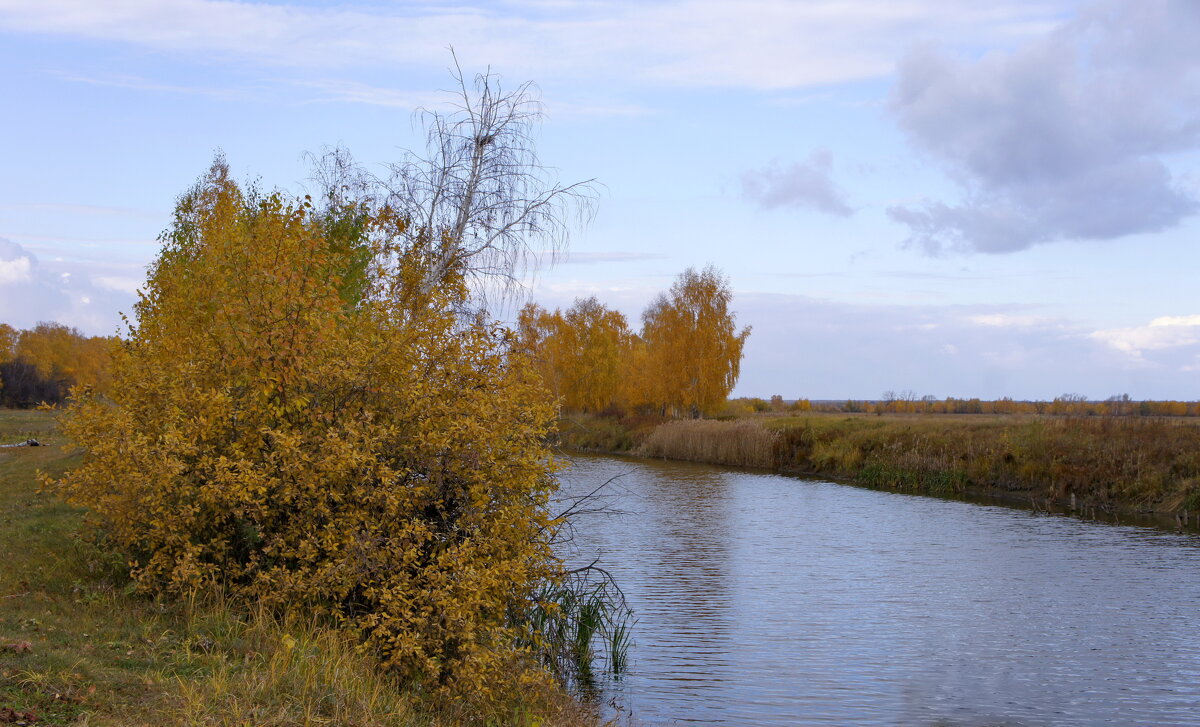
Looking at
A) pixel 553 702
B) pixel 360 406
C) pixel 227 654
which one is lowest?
pixel 553 702

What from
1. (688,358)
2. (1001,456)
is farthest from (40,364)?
(1001,456)

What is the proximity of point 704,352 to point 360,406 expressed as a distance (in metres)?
52.0

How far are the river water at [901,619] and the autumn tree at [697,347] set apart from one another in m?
34.4

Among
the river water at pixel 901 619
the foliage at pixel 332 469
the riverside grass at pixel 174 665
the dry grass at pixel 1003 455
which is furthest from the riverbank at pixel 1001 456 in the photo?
the riverside grass at pixel 174 665

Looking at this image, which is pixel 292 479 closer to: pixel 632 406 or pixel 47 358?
pixel 632 406

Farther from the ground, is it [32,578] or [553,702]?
[32,578]

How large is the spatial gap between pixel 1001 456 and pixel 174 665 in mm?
29059

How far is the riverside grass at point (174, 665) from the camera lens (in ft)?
18.9

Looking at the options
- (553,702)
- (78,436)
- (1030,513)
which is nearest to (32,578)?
(78,436)

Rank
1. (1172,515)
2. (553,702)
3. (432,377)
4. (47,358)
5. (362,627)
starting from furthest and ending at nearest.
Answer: (47,358)
(1172,515)
(432,377)
(553,702)
(362,627)

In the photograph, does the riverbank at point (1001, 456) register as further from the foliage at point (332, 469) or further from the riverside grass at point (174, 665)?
the riverside grass at point (174, 665)

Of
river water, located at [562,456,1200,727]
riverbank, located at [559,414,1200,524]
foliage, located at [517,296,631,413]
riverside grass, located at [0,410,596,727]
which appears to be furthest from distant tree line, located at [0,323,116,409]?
riverside grass, located at [0,410,596,727]

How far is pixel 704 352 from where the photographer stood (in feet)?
197

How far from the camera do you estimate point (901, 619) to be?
1389cm
